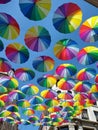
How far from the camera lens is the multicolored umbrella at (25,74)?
9938mm

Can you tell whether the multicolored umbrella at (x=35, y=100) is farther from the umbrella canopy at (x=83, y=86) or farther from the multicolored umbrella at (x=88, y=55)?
the multicolored umbrella at (x=88, y=55)

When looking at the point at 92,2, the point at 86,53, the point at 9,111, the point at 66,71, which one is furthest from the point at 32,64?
the point at 9,111

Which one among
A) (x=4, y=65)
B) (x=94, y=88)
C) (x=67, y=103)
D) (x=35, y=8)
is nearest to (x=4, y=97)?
(x=4, y=65)

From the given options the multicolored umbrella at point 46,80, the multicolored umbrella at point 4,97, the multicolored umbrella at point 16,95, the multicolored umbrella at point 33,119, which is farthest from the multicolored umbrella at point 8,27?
the multicolored umbrella at point 33,119

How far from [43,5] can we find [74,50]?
268cm

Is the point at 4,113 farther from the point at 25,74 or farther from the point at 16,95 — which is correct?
the point at 25,74

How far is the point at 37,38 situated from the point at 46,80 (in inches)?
146

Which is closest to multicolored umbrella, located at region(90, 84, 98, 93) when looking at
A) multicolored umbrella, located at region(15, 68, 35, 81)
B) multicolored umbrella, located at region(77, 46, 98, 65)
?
multicolored umbrella, located at region(77, 46, 98, 65)

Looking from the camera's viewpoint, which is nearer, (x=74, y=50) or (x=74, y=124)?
(x=74, y=50)

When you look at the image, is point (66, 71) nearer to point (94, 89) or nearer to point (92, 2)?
point (94, 89)

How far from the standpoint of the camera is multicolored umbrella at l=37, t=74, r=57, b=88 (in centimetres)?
1081

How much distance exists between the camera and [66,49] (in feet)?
27.3

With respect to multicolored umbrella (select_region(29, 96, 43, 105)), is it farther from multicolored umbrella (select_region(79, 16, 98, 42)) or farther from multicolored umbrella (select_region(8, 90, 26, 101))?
multicolored umbrella (select_region(79, 16, 98, 42))

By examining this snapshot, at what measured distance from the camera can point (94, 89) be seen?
38.6 ft
